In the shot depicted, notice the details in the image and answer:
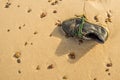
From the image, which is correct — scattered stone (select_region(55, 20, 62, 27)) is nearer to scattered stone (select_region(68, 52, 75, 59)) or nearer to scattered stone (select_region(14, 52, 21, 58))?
scattered stone (select_region(68, 52, 75, 59))

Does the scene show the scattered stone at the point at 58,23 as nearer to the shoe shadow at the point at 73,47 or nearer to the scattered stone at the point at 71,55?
the shoe shadow at the point at 73,47

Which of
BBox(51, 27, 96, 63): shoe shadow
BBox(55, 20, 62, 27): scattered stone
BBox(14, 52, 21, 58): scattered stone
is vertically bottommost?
BBox(14, 52, 21, 58): scattered stone

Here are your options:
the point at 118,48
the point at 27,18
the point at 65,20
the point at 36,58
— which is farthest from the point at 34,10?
the point at 118,48

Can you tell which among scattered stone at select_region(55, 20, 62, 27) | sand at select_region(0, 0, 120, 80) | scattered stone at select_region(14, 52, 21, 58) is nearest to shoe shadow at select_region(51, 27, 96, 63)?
sand at select_region(0, 0, 120, 80)

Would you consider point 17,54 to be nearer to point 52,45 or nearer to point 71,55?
point 52,45

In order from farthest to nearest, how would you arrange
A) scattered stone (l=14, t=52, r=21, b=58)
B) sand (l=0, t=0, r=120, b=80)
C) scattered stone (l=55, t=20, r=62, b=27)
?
scattered stone (l=55, t=20, r=62, b=27)
scattered stone (l=14, t=52, r=21, b=58)
sand (l=0, t=0, r=120, b=80)

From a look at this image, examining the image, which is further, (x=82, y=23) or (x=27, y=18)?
(x=27, y=18)

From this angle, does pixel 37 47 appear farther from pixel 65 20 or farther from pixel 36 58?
pixel 65 20

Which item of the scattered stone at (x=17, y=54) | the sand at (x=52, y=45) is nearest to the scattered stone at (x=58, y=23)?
the sand at (x=52, y=45)
